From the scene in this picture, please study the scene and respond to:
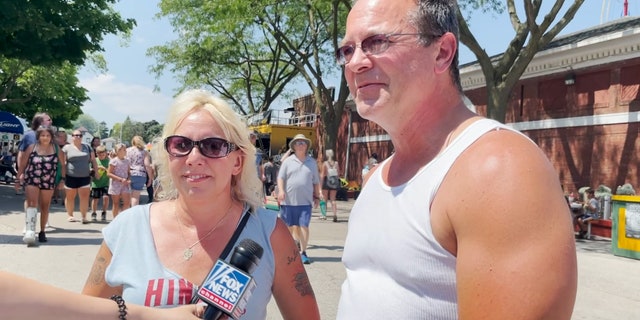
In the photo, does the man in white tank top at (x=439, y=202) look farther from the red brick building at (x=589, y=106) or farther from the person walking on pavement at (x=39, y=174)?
the red brick building at (x=589, y=106)

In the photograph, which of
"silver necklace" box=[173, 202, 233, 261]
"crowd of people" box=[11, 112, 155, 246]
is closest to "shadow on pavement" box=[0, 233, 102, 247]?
"crowd of people" box=[11, 112, 155, 246]

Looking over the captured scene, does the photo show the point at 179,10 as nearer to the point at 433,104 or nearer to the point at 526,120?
the point at 526,120

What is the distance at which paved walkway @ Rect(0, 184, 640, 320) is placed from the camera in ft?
19.9

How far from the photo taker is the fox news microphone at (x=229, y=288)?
1615mm

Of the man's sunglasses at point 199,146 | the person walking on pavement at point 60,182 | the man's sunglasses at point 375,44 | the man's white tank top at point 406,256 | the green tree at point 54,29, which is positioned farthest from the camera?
the green tree at point 54,29

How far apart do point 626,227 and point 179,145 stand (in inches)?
393

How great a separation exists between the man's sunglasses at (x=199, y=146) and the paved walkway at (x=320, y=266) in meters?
3.38

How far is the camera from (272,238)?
2.40m

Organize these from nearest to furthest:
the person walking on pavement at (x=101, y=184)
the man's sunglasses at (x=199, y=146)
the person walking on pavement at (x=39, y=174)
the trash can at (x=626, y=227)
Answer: the man's sunglasses at (x=199, y=146)
the person walking on pavement at (x=39, y=174)
the trash can at (x=626, y=227)
the person walking on pavement at (x=101, y=184)

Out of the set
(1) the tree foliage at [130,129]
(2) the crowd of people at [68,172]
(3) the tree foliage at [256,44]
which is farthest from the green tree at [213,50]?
(1) the tree foliage at [130,129]

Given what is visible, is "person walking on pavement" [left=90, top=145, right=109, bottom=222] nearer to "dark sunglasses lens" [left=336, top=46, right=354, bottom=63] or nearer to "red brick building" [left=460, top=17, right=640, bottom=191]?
"dark sunglasses lens" [left=336, top=46, right=354, bottom=63]

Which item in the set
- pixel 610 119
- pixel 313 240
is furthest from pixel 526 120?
pixel 313 240

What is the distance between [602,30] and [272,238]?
59.8ft

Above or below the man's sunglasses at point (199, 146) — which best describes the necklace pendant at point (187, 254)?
below
